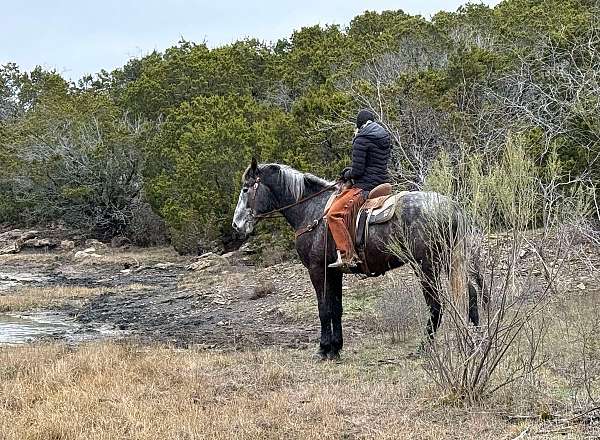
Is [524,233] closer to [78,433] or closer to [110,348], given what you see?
[78,433]

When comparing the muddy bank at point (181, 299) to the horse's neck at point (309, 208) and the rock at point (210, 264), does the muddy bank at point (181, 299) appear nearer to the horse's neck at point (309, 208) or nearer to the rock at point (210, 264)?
the rock at point (210, 264)

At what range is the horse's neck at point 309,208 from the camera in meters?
9.11

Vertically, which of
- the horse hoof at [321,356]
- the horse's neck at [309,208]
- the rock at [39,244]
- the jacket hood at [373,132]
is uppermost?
the jacket hood at [373,132]

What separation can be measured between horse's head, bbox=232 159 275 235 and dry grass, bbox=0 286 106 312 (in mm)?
8544

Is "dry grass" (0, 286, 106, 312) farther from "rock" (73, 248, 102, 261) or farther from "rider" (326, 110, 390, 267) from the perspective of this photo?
"rider" (326, 110, 390, 267)

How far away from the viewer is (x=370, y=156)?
8.55 metres

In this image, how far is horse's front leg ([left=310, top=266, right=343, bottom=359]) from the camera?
8.76 meters

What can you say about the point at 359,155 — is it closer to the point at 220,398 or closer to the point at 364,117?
the point at 364,117

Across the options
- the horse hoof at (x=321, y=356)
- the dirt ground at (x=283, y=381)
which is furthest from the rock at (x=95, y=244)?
the horse hoof at (x=321, y=356)

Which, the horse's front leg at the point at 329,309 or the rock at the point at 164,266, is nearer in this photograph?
the horse's front leg at the point at 329,309

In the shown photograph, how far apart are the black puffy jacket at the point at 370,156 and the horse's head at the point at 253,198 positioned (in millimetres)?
1395

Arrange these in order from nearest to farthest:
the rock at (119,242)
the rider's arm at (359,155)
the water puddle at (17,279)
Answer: the rider's arm at (359,155)
the water puddle at (17,279)
the rock at (119,242)

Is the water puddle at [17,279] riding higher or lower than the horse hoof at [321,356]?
higher

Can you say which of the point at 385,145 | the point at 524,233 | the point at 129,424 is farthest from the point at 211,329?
the point at 524,233
